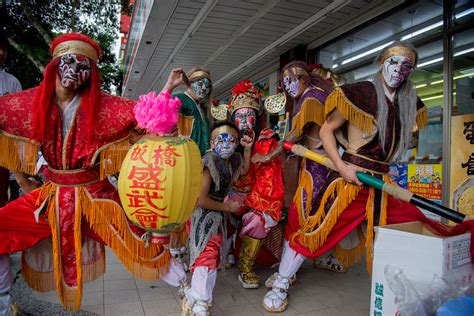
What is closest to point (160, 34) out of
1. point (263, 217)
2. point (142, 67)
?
point (142, 67)

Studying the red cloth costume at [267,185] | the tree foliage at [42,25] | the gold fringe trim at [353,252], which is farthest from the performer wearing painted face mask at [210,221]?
the tree foliage at [42,25]

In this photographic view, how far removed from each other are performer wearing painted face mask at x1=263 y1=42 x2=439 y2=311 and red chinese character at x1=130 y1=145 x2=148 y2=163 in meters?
1.38

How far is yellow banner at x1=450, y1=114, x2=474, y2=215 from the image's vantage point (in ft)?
11.9

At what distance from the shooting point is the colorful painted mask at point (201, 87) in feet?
10.5

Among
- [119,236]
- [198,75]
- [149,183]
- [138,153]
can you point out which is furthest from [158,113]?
[198,75]

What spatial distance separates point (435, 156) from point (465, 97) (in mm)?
755

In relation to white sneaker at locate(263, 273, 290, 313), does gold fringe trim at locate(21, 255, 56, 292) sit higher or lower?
higher

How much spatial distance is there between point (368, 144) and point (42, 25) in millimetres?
11671

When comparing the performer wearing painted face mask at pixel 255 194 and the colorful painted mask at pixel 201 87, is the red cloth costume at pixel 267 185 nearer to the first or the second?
the performer wearing painted face mask at pixel 255 194

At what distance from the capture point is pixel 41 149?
6.89ft

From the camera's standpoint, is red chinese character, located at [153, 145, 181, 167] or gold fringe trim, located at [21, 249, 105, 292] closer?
red chinese character, located at [153, 145, 181, 167]

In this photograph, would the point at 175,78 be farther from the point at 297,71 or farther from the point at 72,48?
the point at 297,71

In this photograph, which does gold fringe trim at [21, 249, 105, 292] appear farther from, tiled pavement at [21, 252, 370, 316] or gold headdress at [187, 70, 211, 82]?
gold headdress at [187, 70, 211, 82]

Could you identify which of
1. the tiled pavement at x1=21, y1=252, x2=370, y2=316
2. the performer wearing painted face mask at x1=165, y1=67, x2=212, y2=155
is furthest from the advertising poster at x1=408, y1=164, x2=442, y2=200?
the performer wearing painted face mask at x1=165, y1=67, x2=212, y2=155
